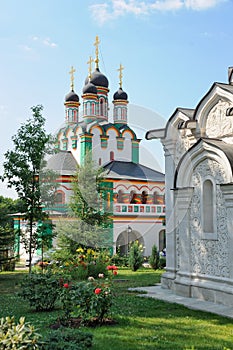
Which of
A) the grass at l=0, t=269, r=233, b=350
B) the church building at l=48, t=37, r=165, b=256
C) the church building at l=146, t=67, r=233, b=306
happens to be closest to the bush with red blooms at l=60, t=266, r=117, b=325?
the grass at l=0, t=269, r=233, b=350

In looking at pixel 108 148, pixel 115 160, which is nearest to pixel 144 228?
pixel 115 160

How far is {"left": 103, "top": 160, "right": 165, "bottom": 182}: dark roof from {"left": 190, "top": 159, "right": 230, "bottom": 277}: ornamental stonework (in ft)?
55.6

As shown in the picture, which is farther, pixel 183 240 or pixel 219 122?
pixel 183 240

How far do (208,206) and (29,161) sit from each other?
6.62 meters

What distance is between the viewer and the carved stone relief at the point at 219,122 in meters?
8.69

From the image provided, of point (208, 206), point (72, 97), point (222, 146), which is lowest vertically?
point (208, 206)

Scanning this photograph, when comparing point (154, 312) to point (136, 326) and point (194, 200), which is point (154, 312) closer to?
point (136, 326)

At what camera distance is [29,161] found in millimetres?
13312

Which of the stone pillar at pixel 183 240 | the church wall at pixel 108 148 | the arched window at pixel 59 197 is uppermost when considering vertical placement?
the church wall at pixel 108 148

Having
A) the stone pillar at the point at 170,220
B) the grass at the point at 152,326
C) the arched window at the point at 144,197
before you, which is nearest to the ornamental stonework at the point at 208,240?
the stone pillar at the point at 170,220

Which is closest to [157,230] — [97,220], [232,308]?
[97,220]

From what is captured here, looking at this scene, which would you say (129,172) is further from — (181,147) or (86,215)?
(181,147)

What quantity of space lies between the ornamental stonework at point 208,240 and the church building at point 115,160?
15.2 metres

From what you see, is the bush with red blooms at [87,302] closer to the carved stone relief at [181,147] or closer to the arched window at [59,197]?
the carved stone relief at [181,147]
